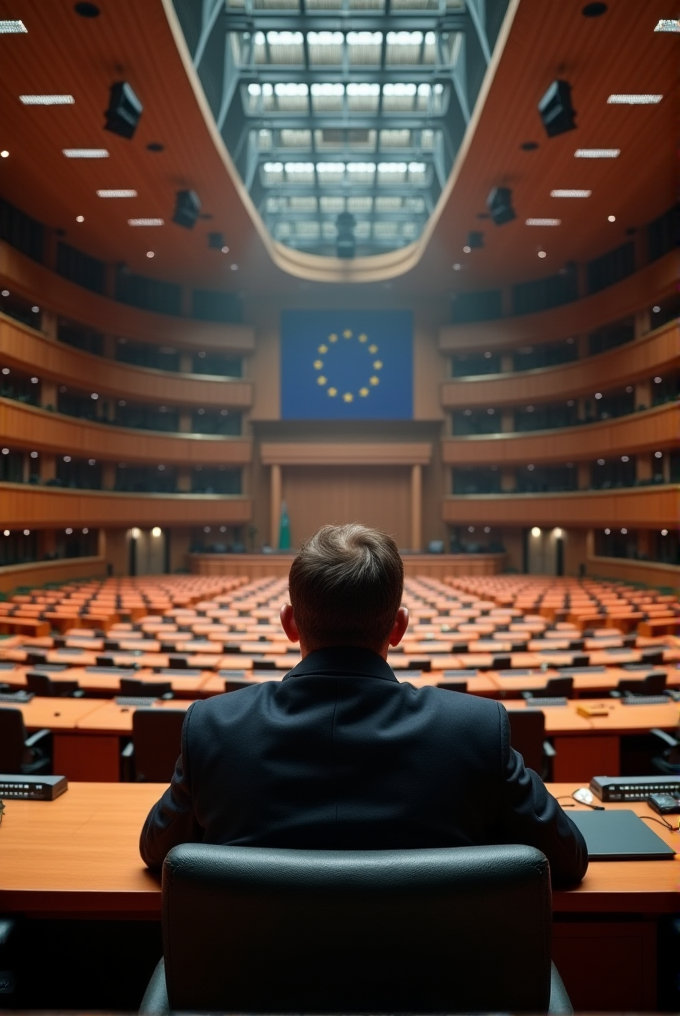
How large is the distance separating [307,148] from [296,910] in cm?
2315

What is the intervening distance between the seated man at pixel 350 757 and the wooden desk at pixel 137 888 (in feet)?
1.25

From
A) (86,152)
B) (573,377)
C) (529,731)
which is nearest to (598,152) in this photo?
(573,377)

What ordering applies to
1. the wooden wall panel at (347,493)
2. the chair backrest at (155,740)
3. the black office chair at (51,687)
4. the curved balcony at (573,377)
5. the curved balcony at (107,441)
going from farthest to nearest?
the wooden wall panel at (347,493) → the curved balcony at (573,377) → the curved balcony at (107,441) → the black office chair at (51,687) → the chair backrest at (155,740)

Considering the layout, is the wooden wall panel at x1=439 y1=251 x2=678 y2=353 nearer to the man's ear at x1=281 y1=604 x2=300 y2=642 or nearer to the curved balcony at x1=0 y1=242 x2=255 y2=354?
the curved balcony at x1=0 y1=242 x2=255 y2=354

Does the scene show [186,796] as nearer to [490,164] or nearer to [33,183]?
[490,164]

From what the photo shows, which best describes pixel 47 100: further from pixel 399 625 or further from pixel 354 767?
pixel 354 767

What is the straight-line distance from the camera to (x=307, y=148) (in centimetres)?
2123

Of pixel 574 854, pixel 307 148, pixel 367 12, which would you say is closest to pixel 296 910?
pixel 574 854

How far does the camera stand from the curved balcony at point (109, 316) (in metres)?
19.4

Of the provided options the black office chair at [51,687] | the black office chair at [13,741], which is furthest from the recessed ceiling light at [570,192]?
the black office chair at [13,741]

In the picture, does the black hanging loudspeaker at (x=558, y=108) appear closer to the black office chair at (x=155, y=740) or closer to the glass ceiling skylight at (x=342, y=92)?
the glass ceiling skylight at (x=342, y=92)

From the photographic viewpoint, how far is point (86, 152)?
16031 millimetres

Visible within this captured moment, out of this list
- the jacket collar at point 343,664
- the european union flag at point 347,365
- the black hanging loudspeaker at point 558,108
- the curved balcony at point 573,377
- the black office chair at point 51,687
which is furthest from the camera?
the european union flag at point 347,365

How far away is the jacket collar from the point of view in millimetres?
1467
